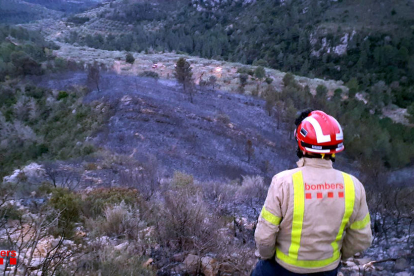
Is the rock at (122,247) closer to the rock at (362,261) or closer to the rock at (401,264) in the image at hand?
the rock at (362,261)

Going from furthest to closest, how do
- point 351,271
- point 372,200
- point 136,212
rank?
point 372,200 → point 136,212 → point 351,271

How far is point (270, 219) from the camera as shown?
2195mm

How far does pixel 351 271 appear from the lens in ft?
12.7

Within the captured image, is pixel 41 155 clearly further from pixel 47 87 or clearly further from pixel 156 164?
pixel 47 87

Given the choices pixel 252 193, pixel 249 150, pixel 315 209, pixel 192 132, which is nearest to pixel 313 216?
pixel 315 209

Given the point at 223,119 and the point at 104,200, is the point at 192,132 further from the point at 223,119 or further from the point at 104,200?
the point at 104,200

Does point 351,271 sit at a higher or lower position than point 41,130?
higher

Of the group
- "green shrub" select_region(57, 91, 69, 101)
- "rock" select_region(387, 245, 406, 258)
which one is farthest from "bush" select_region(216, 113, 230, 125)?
"rock" select_region(387, 245, 406, 258)

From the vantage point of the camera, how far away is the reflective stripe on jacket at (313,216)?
6.95ft

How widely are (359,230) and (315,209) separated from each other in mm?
433

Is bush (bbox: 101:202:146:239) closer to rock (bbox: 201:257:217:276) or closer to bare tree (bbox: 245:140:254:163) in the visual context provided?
rock (bbox: 201:257:217:276)

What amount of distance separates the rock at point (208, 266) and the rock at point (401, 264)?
228cm

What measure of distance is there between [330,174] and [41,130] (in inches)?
708

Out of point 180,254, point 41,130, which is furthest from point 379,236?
point 41,130
